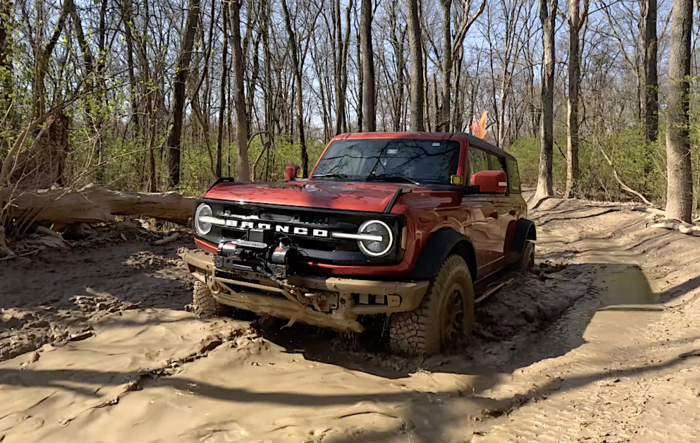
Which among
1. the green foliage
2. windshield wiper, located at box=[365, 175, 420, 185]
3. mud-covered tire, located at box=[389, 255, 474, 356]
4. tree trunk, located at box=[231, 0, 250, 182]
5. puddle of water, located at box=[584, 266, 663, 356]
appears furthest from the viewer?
tree trunk, located at box=[231, 0, 250, 182]

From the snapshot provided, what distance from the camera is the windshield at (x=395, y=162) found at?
14.6 feet

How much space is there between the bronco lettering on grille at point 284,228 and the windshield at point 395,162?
131cm

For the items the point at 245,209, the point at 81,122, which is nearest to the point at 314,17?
the point at 81,122

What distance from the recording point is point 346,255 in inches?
127

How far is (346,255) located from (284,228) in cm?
49

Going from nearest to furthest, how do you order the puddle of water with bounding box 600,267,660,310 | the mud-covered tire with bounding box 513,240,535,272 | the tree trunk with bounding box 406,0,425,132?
1. the puddle of water with bounding box 600,267,660,310
2. the mud-covered tire with bounding box 513,240,535,272
3. the tree trunk with bounding box 406,0,425,132

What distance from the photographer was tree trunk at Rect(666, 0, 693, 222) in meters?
8.85

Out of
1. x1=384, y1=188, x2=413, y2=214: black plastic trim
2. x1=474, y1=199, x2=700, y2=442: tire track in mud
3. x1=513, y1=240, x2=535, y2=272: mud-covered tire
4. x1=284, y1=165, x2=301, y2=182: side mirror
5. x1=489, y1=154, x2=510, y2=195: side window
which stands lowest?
x1=474, y1=199, x2=700, y2=442: tire track in mud

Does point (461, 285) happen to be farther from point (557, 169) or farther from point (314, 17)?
point (314, 17)

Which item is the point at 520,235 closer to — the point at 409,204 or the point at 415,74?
the point at 409,204

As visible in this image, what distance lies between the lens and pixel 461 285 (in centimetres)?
383

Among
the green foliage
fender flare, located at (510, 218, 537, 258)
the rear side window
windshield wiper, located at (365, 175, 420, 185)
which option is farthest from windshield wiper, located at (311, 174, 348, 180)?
fender flare, located at (510, 218, 537, 258)

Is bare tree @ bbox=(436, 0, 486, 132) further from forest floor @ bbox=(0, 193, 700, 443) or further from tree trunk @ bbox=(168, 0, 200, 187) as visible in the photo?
forest floor @ bbox=(0, 193, 700, 443)

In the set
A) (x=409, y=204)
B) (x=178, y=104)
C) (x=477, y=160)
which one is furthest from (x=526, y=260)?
(x=178, y=104)
